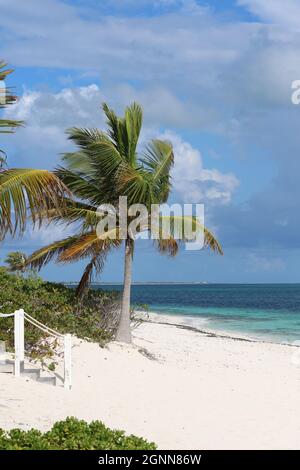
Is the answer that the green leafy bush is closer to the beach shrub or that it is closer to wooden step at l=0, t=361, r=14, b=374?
wooden step at l=0, t=361, r=14, b=374

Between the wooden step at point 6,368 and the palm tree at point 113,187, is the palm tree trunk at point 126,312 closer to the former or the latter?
the palm tree at point 113,187

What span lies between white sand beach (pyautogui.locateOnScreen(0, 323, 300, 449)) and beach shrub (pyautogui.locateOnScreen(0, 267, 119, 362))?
72 cm

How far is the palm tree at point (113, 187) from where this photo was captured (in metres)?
19.1

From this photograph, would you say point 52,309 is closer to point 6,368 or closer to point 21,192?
point 6,368

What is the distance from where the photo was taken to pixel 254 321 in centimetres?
5341

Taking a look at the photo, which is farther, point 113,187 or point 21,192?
point 113,187

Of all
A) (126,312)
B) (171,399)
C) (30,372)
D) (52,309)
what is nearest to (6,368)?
(30,372)

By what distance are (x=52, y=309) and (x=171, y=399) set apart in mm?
5171

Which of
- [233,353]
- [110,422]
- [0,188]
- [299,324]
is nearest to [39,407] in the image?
[110,422]

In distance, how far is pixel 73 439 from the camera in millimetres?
7688
